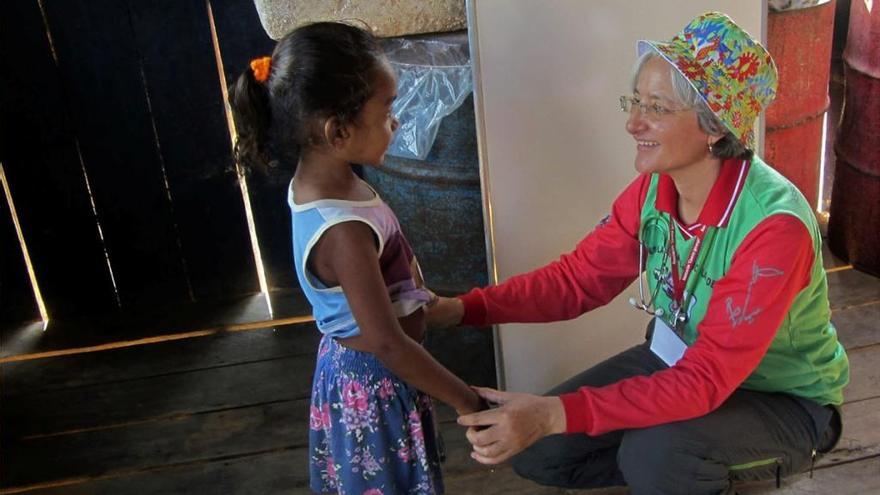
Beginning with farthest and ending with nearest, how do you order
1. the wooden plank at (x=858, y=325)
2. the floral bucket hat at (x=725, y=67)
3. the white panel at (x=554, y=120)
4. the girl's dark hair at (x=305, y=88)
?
the wooden plank at (x=858, y=325) → the white panel at (x=554, y=120) → the floral bucket hat at (x=725, y=67) → the girl's dark hair at (x=305, y=88)

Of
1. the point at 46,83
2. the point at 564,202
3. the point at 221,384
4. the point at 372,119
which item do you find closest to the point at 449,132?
the point at 564,202

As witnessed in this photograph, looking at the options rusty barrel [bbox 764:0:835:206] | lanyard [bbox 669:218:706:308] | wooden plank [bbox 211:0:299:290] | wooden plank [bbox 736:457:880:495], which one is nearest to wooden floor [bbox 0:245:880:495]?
wooden plank [bbox 736:457:880:495]

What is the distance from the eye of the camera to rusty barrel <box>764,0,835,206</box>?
2740 millimetres

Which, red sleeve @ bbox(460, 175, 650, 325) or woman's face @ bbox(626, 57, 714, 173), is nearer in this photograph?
woman's face @ bbox(626, 57, 714, 173)

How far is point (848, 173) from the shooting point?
289 centimetres

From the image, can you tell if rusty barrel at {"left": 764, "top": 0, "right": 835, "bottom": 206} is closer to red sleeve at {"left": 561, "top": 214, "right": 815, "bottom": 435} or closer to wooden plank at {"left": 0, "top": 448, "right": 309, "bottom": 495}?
red sleeve at {"left": 561, "top": 214, "right": 815, "bottom": 435}

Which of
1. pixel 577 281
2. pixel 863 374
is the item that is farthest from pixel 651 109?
pixel 863 374

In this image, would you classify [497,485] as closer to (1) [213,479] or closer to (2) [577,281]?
(2) [577,281]

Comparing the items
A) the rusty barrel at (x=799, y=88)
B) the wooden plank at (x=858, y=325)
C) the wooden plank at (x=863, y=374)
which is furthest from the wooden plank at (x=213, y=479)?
the rusty barrel at (x=799, y=88)

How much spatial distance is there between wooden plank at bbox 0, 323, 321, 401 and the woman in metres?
1.26

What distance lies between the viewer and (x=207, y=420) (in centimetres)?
248

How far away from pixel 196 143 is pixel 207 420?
3.05ft

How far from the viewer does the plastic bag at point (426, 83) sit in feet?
6.69

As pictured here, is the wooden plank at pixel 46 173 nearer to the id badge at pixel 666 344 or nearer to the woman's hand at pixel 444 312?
the woman's hand at pixel 444 312
